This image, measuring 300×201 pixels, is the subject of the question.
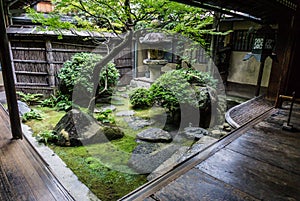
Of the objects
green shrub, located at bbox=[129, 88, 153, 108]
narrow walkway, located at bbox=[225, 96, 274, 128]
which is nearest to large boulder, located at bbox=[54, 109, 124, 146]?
green shrub, located at bbox=[129, 88, 153, 108]

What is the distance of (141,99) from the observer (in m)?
7.63

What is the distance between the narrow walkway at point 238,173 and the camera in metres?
1.62

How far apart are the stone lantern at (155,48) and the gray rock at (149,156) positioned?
16.2 ft

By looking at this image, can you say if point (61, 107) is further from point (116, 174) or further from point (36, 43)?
point (116, 174)

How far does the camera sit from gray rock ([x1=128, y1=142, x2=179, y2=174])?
3.84m

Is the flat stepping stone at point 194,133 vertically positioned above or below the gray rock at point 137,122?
above

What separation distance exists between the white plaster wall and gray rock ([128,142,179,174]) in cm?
594

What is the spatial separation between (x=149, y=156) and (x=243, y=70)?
6.98m

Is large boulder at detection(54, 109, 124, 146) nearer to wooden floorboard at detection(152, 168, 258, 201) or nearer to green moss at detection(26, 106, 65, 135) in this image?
green moss at detection(26, 106, 65, 135)

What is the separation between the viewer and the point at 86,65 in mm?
7848

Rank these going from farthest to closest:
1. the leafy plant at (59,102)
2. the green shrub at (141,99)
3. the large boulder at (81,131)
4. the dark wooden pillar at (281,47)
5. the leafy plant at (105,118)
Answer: the green shrub at (141,99) < the leafy plant at (59,102) < the leafy plant at (105,118) < the large boulder at (81,131) < the dark wooden pillar at (281,47)

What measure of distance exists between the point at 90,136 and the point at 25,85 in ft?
16.9

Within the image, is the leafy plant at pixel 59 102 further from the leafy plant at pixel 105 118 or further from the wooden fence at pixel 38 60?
the leafy plant at pixel 105 118

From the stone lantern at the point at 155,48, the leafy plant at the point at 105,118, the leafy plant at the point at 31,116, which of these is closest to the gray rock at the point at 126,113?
the leafy plant at the point at 105,118
